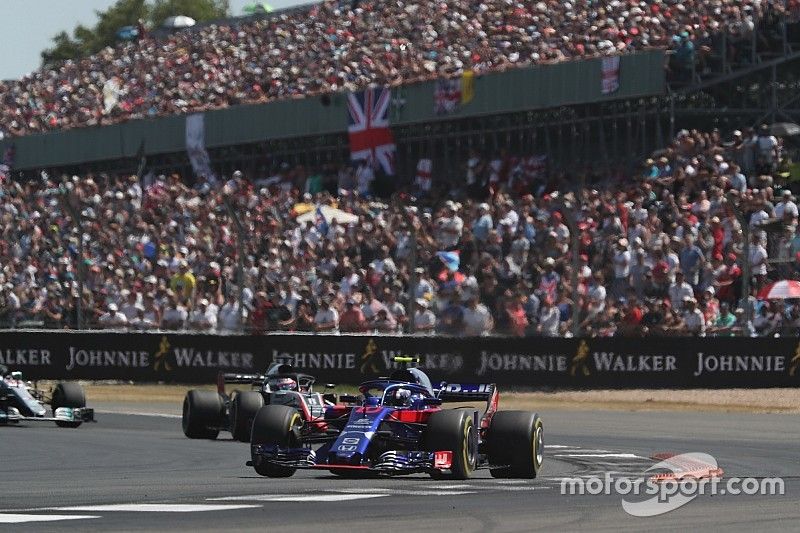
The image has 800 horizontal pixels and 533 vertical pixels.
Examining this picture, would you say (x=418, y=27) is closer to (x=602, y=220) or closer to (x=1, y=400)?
(x=602, y=220)

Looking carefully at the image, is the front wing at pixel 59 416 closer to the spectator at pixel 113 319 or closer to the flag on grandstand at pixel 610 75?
the spectator at pixel 113 319

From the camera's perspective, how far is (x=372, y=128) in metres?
37.7

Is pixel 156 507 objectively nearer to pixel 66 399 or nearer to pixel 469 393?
pixel 469 393

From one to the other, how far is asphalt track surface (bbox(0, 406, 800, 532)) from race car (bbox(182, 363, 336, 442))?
8.7 inches

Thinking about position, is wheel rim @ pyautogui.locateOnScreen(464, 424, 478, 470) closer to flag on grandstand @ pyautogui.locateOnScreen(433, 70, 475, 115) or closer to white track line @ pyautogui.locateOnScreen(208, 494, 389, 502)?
white track line @ pyautogui.locateOnScreen(208, 494, 389, 502)

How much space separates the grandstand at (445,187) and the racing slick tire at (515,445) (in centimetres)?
1003

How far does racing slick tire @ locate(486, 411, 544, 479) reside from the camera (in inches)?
520

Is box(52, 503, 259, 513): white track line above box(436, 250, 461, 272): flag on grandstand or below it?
below

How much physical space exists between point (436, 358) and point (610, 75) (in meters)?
8.63

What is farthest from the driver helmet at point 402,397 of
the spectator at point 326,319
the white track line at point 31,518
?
the spectator at point 326,319

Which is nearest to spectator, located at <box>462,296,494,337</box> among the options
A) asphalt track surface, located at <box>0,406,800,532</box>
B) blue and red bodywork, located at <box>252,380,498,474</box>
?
asphalt track surface, located at <box>0,406,800,532</box>

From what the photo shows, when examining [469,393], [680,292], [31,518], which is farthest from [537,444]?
[680,292]

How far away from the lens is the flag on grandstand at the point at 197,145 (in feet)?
140

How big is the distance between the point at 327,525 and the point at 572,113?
25.4 metres
